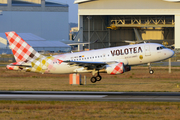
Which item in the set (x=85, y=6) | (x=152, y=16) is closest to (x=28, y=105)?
(x=85, y=6)

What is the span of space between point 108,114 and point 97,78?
18.7 metres

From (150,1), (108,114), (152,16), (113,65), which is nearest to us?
(108,114)

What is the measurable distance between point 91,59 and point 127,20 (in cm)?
8464

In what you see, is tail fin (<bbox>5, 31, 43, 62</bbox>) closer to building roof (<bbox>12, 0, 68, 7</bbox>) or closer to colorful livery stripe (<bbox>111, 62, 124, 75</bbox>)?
colorful livery stripe (<bbox>111, 62, 124, 75</bbox>)

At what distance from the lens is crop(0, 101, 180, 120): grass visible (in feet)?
57.8

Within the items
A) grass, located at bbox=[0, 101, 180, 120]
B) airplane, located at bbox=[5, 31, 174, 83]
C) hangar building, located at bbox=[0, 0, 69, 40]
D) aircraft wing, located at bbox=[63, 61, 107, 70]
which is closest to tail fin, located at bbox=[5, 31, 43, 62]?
airplane, located at bbox=[5, 31, 174, 83]

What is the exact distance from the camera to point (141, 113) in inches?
733

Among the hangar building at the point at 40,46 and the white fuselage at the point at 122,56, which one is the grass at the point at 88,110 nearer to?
the white fuselage at the point at 122,56

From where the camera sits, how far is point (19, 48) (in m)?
36.8

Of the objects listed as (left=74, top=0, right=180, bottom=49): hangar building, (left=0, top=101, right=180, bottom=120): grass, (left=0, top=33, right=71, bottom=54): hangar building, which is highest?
(left=74, top=0, right=180, bottom=49): hangar building

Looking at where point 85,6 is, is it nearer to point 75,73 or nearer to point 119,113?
point 75,73

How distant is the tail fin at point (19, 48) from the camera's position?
36656mm

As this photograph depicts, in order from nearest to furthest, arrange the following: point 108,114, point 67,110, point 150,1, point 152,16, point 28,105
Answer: point 108,114 → point 67,110 → point 28,105 → point 150,1 → point 152,16

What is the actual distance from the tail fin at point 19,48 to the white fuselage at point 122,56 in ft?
10.3
